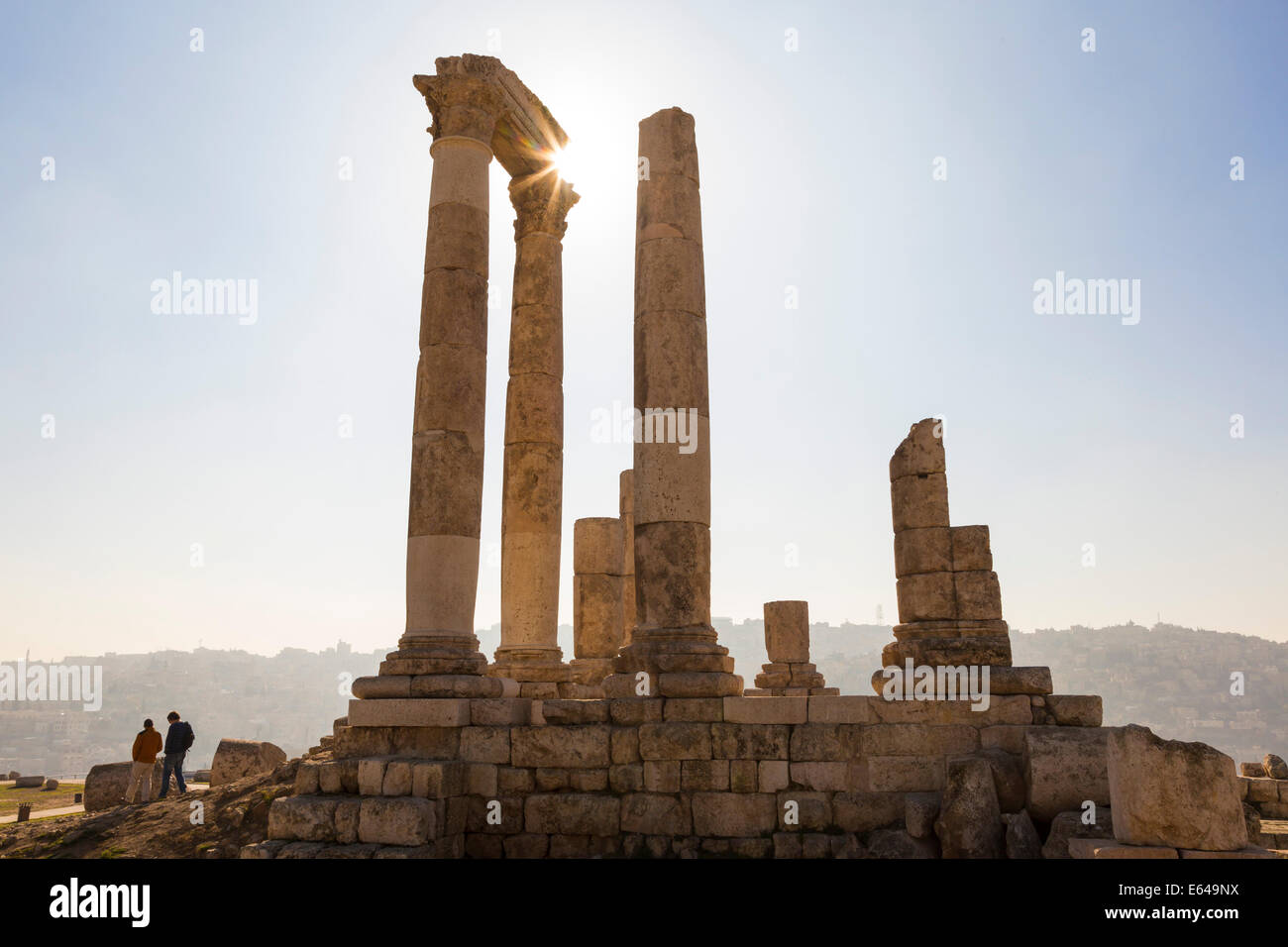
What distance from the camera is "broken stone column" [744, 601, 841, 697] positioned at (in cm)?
2511

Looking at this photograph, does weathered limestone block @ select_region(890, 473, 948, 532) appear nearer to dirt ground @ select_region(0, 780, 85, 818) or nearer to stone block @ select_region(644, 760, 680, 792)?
stone block @ select_region(644, 760, 680, 792)

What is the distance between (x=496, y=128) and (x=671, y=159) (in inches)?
199

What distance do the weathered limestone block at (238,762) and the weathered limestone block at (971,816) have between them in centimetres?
1576

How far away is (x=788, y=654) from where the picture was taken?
2547 cm

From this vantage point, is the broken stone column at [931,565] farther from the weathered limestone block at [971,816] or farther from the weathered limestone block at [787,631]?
the weathered limestone block at [787,631]

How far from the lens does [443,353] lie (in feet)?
44.2

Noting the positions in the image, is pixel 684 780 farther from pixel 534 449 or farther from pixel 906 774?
pixel 534 449

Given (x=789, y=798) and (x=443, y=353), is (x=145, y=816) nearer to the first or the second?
(x=443, y=353)

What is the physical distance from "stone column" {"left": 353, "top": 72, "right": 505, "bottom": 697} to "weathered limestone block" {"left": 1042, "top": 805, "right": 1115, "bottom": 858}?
7.30 meters

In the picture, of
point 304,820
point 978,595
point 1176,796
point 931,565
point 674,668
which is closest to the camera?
point 1176,796

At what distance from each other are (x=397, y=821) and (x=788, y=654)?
16825 millimetres
